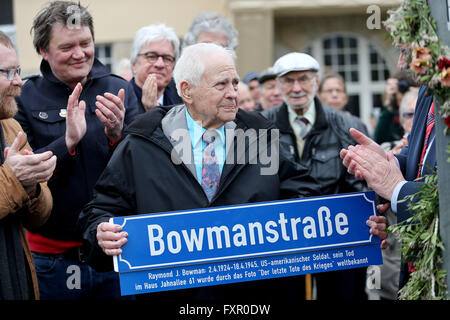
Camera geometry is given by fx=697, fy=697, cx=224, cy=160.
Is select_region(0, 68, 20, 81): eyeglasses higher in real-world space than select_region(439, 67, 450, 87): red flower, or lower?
higher

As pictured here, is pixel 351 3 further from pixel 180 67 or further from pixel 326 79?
pixel 180 67

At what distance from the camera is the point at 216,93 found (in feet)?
12.3

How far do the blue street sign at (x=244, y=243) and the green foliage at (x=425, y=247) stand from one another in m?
0.53

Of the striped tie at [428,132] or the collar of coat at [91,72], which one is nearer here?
the striped tie at [428,132]

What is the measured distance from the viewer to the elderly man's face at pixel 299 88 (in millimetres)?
5736

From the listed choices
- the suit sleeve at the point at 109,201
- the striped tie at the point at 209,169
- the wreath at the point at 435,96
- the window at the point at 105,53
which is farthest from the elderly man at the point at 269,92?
the window at the point at 105,53

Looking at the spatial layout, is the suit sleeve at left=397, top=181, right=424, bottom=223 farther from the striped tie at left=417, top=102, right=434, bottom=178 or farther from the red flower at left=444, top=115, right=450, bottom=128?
the red flower at left=444, top=115, right=450, bottom=128

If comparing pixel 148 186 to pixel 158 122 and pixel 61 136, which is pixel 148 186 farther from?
pixel 61 136

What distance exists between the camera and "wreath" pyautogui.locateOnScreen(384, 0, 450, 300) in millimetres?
2711

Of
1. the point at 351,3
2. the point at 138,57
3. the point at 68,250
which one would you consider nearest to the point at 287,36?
the point at 351,3

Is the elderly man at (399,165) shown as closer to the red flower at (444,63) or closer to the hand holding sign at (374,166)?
the hand holding sign at (374,166)

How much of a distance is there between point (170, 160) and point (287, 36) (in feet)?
52.1

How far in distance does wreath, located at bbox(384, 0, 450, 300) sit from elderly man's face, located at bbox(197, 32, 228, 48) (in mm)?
2589

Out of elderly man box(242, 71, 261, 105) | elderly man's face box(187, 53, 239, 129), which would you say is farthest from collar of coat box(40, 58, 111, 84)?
elderly man box(242, 71, 261, 105)
